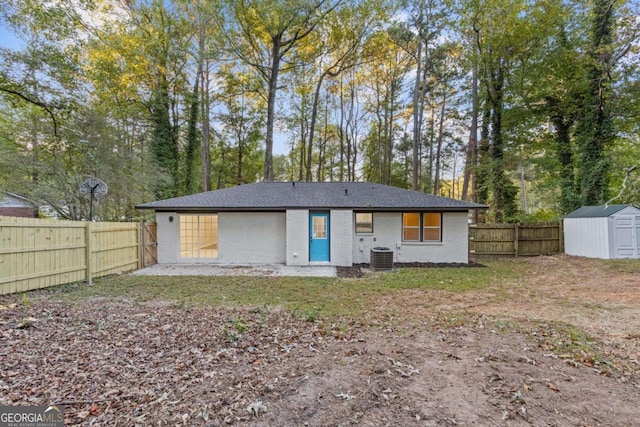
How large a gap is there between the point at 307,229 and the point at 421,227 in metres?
4.46

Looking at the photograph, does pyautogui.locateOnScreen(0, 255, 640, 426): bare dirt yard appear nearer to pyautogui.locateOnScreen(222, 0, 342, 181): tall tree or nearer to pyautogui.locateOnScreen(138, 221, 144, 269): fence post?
pyautogui.locateOnScreen(138, 221, 144, 269): fence post

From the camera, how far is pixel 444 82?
19.2 m

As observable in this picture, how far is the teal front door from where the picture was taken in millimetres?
10562

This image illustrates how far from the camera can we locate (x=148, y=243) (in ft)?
33.9

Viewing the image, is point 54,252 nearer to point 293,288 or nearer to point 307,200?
point 293,288

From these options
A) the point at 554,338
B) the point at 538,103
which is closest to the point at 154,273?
the point at 554,338

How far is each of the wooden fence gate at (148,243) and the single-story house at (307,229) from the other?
19cm

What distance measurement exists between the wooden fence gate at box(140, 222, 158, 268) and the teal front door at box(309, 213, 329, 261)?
584 centimetres

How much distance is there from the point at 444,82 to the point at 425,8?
458cm

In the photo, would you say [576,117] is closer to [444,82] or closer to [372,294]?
[444,82]

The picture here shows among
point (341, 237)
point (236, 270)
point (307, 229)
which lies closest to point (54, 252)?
point (236, 270)

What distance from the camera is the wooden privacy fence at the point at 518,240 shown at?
12500 millimetres

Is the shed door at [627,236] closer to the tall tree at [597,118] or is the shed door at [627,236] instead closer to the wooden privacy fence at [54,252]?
the tall tree at [597,118]

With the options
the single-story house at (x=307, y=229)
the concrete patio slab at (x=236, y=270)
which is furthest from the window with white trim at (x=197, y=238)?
the concrete patio slab at (x=236, y=270)
